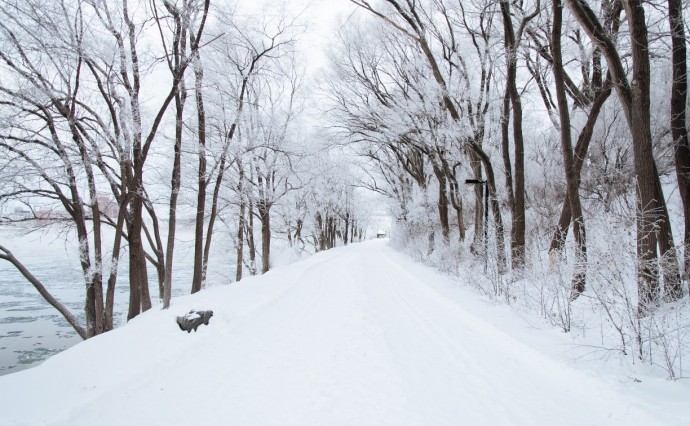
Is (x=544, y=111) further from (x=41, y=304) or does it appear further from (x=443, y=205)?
(x=41, y=304)

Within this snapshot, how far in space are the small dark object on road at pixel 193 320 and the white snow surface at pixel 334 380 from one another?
→ 0.14m

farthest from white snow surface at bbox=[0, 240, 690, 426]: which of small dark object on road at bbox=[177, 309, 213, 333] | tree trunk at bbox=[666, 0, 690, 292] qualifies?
tree trunk at bbox=[666, 0, 690, 292]

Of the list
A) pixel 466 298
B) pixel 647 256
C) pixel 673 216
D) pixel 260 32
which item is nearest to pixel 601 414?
pixel 647 256

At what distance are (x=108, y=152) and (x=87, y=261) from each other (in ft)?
11.0

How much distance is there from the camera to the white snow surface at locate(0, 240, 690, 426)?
2955mm

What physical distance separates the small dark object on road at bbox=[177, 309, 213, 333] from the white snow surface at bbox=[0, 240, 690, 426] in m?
0.14

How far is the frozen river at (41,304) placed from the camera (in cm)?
1121

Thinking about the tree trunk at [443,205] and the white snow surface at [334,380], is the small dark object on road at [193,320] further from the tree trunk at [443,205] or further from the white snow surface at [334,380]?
the tree trunk at [443,205]

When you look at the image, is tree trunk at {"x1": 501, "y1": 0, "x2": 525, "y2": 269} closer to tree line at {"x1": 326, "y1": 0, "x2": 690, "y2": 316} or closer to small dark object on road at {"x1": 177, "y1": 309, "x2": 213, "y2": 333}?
tree line at {"x1": 326, "y1": 0, "x2": 690, "y2": 316}

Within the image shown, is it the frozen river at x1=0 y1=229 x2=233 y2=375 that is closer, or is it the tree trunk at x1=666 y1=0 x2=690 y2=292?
the tree trunk at x1=666 y1=0 x2=690 y2=292

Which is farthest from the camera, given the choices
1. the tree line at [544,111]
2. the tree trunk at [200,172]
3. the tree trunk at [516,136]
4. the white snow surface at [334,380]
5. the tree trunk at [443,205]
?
the tree trunk at [443,205]

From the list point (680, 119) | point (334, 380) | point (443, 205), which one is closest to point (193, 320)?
point (334, 380)

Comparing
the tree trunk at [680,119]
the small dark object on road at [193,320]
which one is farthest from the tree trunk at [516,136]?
the small dark object on road at [193,320]

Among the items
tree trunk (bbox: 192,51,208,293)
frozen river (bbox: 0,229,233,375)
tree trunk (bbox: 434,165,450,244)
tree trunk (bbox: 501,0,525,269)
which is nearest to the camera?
tree trunk (bbox: 501,0,525,269)
